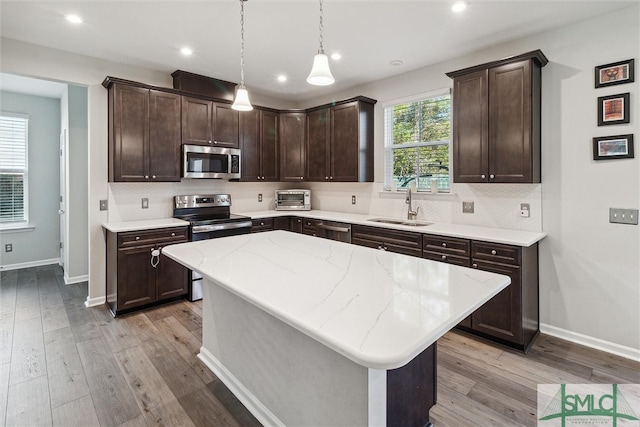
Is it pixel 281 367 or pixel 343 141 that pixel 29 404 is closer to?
pixel 281 367

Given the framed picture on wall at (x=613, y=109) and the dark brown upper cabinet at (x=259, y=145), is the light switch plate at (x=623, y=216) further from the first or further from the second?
the dark brown upper cabinet at (x=259, y=145)

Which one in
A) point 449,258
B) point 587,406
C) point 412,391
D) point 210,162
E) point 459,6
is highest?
point 459,6

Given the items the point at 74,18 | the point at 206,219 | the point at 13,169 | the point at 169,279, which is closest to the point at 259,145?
the point at 206,219

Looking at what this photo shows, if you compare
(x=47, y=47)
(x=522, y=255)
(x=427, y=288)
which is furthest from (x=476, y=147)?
(x=47, y=47)

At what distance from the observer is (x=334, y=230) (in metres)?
4.14

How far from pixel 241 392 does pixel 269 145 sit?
3.57 metres

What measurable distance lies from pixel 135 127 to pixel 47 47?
1066mm

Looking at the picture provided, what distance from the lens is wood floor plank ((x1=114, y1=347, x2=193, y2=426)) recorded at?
1.96 meters

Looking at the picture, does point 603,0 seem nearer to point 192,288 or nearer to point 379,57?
point 379,57

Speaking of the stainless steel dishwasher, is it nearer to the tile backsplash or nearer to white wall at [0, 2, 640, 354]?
the tile backsplash

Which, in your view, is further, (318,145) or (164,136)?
(318,145)

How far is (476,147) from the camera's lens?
314 centimetres

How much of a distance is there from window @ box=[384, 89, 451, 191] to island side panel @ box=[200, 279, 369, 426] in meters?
2.77

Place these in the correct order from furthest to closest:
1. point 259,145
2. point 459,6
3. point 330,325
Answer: point 259,145, point 459,6, point 330,325
